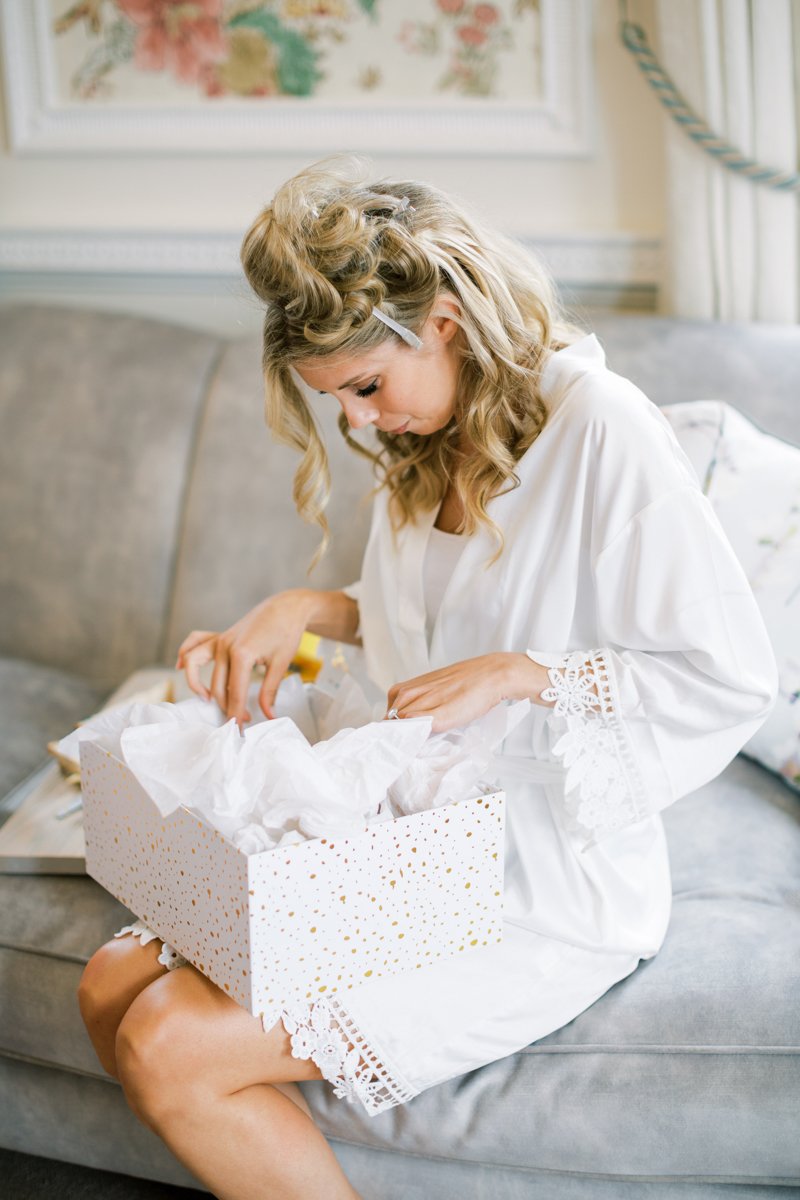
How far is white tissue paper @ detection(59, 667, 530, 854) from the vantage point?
1.11 m

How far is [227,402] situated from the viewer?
2219 mm

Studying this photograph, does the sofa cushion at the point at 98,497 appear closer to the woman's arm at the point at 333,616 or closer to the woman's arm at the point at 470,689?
the woman's arm at the point at 333,616

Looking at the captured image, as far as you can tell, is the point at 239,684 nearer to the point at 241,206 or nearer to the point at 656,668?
the point at 656,668

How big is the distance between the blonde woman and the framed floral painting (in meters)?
1.01

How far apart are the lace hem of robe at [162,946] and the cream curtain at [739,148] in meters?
1.50

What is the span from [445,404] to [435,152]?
1.14 metres

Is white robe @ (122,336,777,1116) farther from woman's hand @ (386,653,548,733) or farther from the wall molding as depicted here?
the wall molding

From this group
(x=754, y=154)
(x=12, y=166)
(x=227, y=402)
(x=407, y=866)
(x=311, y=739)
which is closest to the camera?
(x=407, y=866)

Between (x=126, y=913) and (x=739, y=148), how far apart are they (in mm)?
1633

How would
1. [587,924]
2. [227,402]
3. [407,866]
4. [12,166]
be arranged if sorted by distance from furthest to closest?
[12,166] < [227,402] < [587,924] < [407,866]

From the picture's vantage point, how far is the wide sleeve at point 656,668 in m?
1.24

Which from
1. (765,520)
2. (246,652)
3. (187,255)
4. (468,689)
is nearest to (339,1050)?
(468,689)

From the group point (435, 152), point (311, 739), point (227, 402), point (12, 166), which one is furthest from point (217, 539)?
point (12, 166)

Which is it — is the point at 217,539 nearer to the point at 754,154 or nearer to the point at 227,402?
the point at 227,402
